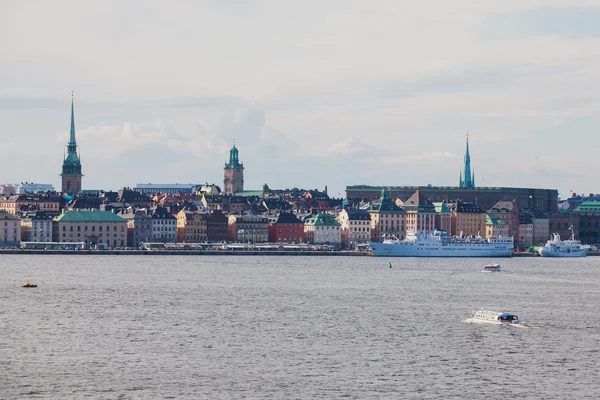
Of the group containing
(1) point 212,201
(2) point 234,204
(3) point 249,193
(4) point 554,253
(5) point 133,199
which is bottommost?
(4) point 554,253

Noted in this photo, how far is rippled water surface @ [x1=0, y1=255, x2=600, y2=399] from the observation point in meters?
34.8

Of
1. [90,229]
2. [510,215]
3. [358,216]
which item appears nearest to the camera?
[90,229]

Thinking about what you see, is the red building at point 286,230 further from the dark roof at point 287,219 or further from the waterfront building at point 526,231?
the waterfront building at point 526,231

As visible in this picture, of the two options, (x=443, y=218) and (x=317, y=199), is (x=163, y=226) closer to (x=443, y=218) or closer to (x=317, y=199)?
(x=443, y=218)

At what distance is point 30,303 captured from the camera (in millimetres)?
56062

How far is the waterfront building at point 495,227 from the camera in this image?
147625 mm

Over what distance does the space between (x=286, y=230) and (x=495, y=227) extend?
2415 cm

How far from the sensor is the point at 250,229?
137 m

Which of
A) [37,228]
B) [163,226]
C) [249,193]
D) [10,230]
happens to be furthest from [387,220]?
[249,193]

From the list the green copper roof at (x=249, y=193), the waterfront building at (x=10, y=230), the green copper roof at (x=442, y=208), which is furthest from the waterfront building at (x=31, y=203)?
the green copper roof at (x=249, y=193)

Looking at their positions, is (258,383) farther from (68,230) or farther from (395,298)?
(68,230)

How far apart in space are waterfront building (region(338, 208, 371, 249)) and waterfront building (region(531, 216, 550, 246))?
87.1ft

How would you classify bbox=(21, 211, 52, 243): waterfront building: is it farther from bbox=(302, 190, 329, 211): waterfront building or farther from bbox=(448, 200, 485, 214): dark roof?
bbox=(448, 200, 485, 214): dark roof

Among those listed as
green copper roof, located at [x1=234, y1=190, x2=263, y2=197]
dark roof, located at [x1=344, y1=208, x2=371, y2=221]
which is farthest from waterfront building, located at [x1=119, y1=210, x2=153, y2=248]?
green copper roof, located at [x1=234, y1=190, x2=263, y2=197]
